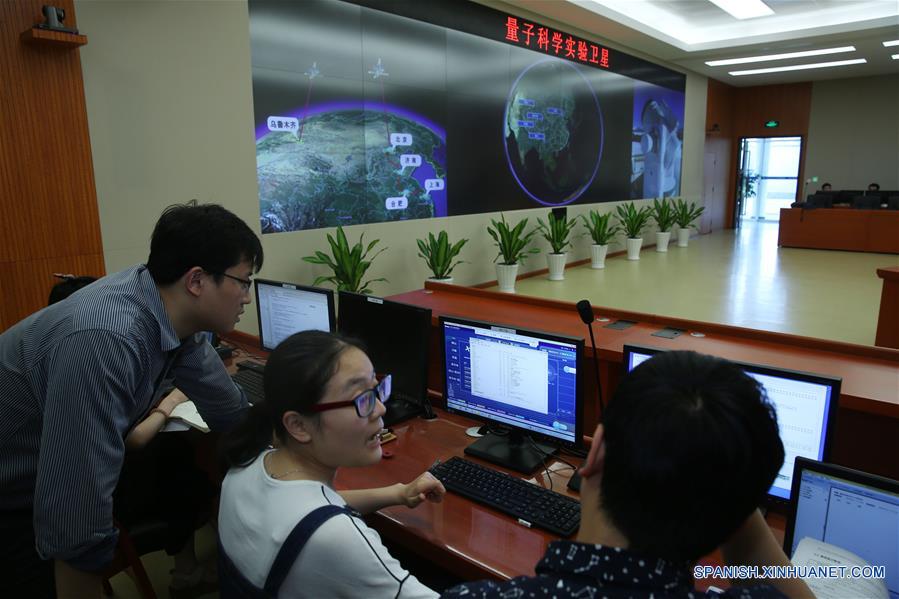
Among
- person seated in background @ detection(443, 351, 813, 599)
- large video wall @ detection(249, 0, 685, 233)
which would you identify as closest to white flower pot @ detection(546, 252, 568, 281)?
large video wall @ detection(249, 0, 685, 233)

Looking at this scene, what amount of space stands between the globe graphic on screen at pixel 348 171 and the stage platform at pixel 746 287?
1.80 metres

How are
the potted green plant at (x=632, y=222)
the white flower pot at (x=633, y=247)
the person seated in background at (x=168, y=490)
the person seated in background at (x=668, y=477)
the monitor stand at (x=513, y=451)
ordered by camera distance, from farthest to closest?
the white flower pot at (x=633, y=247), the potted green plant at (x=632, y=222), the person seated in background at (x=168, y=490), the monitor stand at (x=513, y=451), the person seated in background at (x=668, y=477)

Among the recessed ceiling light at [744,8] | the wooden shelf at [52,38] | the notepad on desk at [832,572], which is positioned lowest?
the notepad on desk at [832,572]

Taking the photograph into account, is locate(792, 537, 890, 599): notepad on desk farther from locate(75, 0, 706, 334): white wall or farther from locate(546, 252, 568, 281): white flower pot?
locate(546, 252, 568, 281): white flower pot

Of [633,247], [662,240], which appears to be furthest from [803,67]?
[633,247]

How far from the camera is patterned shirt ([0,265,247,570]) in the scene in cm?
123

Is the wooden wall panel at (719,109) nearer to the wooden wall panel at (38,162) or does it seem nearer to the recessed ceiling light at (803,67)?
the recessed ceiling light at (803,67)

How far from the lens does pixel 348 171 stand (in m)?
5.53

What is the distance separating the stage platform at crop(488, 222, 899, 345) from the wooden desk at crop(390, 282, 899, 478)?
304 centimetres

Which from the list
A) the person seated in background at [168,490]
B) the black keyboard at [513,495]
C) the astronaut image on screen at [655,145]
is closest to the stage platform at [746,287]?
the astronaut image on screen at [655,145]

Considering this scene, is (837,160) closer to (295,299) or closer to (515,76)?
(515,76)

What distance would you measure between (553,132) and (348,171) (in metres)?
3.82

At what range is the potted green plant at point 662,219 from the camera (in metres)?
10.6

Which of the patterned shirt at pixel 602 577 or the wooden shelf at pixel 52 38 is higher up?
the wooden shelf at pixel 52 38
